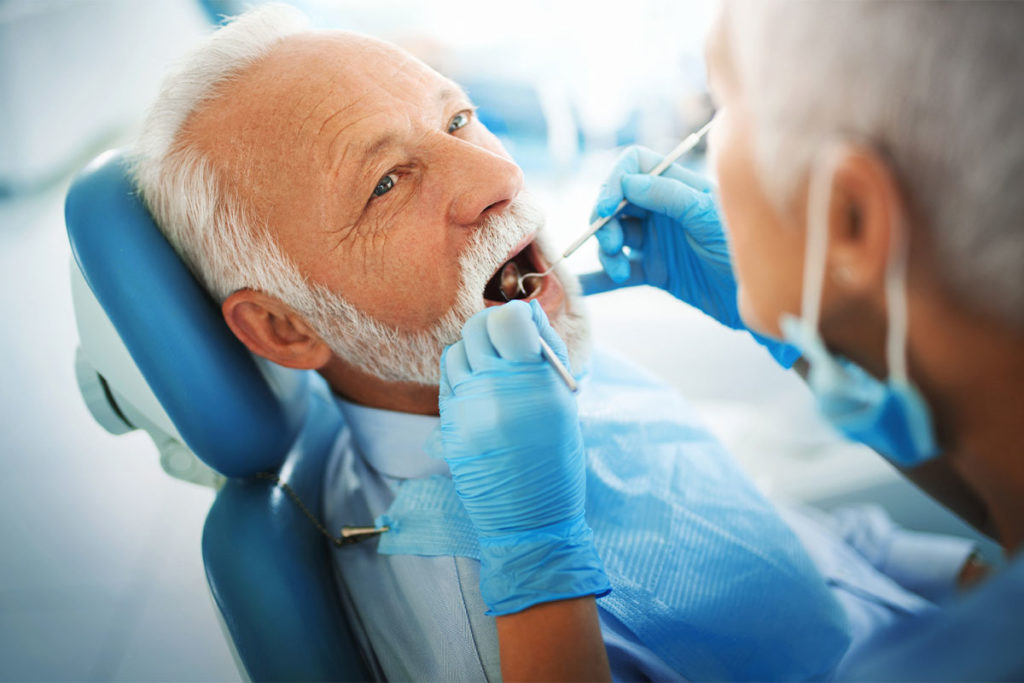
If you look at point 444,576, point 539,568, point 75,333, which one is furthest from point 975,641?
point 75,333

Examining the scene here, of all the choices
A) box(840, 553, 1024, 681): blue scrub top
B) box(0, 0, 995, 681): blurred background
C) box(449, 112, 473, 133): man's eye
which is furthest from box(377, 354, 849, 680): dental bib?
box(449, 112, 473, 133): man's eye

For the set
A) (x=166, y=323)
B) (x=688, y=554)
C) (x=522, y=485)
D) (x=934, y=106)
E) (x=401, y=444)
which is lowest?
(x=688, y=554)

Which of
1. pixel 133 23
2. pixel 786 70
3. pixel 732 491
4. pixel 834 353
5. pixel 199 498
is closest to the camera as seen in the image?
pixel 786 70

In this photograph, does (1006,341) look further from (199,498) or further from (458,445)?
(199,498)

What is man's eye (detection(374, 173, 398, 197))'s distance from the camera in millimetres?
1098

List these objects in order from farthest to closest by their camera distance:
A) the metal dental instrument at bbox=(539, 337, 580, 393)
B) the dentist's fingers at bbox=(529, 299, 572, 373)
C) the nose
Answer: the nose, the dentist's fingers at bbox=(529, 299, 572, 373), the metal dental instrument at bbox=(539, 337, 580, 393)

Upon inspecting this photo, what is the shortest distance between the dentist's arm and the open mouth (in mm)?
328

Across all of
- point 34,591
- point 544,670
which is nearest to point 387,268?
point 544,670

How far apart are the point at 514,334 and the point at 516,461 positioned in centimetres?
18

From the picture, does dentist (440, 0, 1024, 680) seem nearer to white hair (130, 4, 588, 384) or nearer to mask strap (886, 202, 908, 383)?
mask strap (886, 202, 908, 383)

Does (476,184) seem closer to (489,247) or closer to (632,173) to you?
(489,247)

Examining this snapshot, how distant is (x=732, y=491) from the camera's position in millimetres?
1254

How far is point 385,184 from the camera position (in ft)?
3.62

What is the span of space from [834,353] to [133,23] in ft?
8.71
